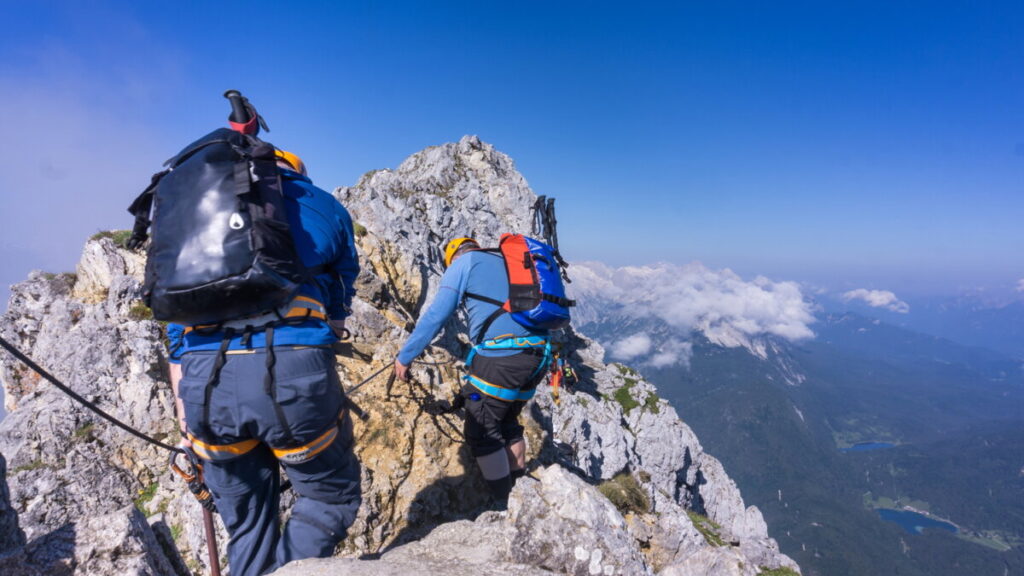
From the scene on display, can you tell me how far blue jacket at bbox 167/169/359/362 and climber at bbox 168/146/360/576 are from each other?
0.01m

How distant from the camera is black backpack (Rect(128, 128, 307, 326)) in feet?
11.7

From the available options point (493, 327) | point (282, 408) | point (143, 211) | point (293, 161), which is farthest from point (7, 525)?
point (493, 327)

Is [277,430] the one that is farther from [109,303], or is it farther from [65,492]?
[109,303]

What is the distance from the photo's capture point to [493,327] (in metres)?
6.93

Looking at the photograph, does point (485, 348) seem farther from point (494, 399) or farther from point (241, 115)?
point (241, 115)

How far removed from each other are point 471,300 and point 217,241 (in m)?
3.90

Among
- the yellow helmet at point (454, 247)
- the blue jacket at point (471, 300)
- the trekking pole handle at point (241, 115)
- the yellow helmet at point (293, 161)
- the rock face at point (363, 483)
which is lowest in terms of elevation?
the rock face at point (363, 483)

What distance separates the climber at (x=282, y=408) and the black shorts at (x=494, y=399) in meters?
2.59

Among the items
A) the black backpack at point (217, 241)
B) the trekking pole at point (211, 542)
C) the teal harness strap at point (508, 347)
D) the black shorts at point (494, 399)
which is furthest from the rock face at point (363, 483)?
the black backpack at point (217, 241)

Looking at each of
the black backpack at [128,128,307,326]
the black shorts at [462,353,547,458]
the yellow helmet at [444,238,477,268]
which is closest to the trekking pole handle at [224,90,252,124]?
the black backpack at [128,128,307,326]

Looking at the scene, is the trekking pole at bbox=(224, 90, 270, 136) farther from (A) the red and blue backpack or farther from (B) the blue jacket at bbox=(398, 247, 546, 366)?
(A) the red and blue backpack

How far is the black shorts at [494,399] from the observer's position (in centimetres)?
695

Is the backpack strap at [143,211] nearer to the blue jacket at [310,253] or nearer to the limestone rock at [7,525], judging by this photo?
the blue jacket at [310,253]

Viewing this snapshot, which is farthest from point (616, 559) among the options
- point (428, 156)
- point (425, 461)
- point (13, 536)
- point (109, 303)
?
point (428, 156)
